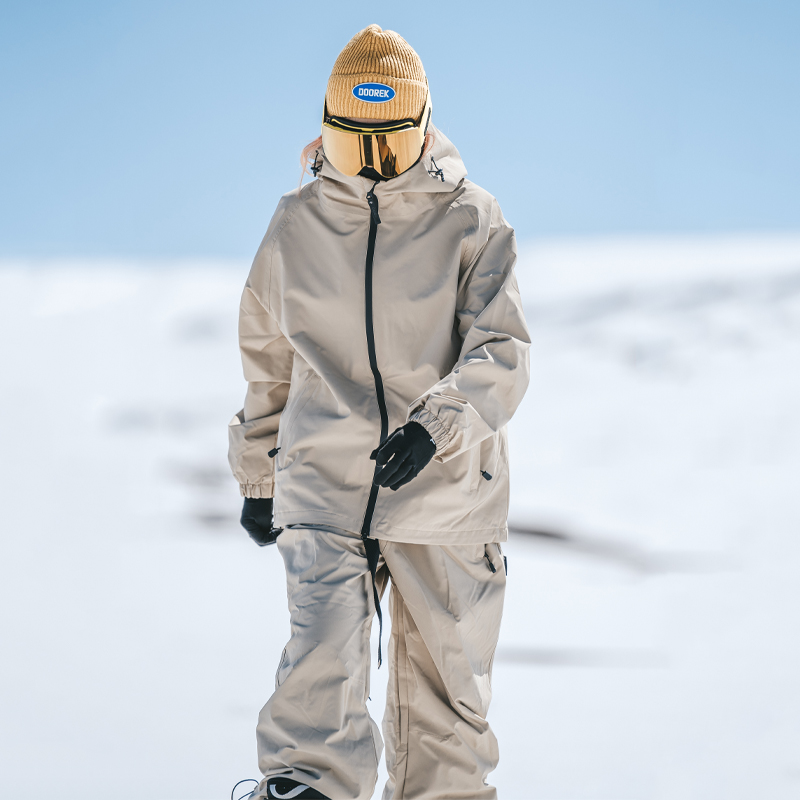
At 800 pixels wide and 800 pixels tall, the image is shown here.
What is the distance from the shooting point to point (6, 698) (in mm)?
2748

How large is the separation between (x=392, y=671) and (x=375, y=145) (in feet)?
3.11

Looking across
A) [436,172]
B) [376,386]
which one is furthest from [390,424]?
[436,172]

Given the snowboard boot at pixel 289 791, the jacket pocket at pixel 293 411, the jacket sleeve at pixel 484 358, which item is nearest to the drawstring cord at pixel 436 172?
the jacket sleeve at pixel 484 358

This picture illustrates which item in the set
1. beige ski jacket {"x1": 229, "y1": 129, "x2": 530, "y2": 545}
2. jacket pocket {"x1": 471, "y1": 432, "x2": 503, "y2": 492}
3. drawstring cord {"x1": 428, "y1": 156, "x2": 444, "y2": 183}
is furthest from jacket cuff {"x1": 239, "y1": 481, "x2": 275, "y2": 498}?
drawstring cord {"x1": 428, "y1": 156, "x2": 444, "y2": 183}

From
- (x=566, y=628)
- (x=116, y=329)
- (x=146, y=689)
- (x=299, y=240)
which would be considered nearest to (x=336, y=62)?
(x=299, y=240)

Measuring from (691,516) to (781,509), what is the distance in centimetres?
49

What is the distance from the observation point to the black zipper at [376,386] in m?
1.55

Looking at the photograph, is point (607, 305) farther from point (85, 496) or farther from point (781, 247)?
point (85, 496)

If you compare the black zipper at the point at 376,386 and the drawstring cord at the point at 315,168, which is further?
the drawstring cord at the point at 315,168

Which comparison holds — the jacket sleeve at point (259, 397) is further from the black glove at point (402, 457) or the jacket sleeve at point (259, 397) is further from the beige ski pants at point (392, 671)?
the black glove at point (402, 457)

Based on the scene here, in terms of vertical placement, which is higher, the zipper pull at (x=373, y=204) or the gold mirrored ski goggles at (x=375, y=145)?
the gold mirrored ski goggles at (x=375, y=145)

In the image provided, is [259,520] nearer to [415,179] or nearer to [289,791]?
[289,791]

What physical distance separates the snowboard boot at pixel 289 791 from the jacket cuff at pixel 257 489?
576mm

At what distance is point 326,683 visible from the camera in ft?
4.81
